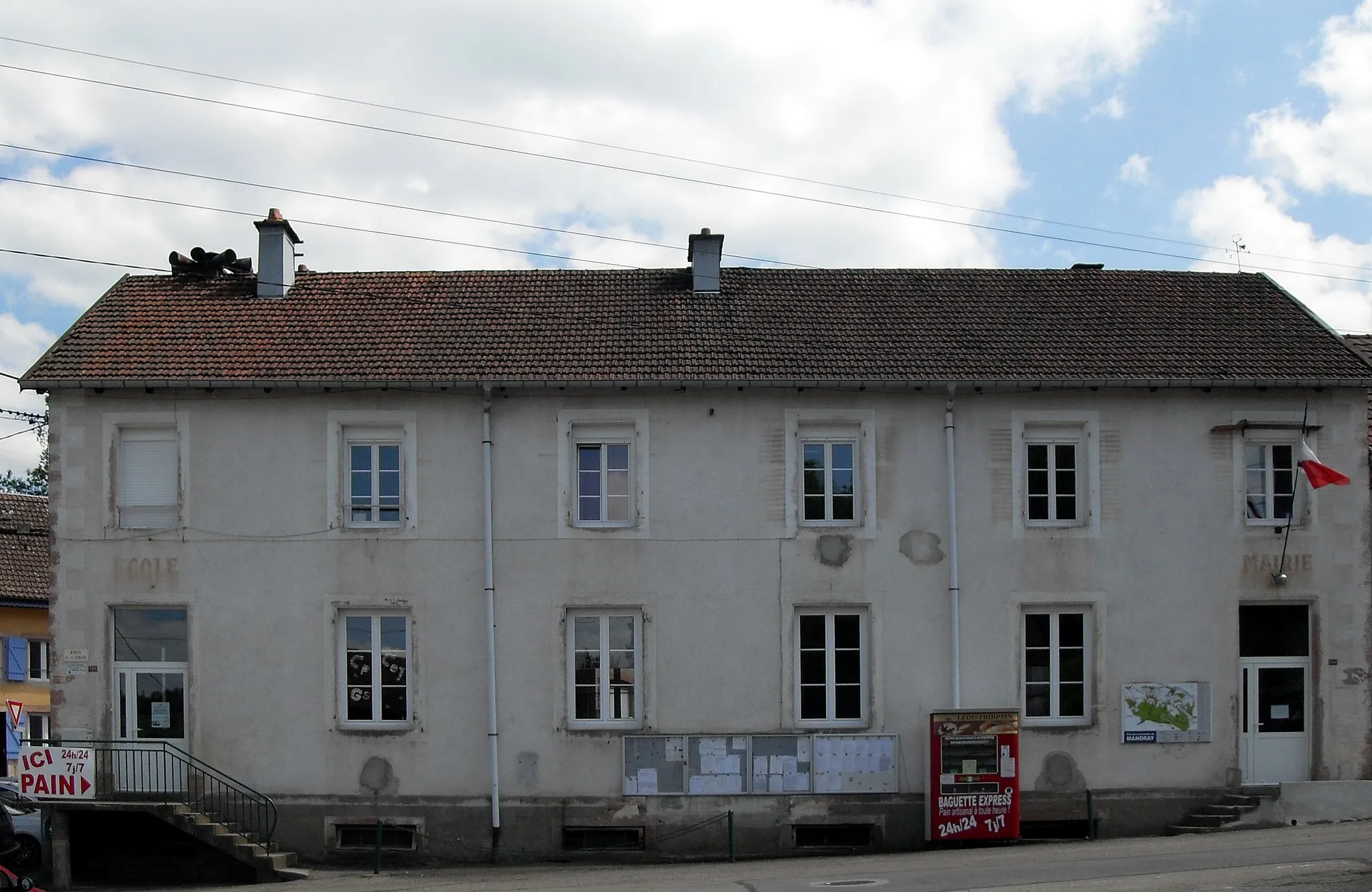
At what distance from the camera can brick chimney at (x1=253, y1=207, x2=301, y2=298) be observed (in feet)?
67.8

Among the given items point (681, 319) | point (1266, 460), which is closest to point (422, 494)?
point (681, 319)

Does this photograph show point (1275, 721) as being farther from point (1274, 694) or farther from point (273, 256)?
point (273, 256)

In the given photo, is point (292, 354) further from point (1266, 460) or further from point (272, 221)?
point (1266, 460)

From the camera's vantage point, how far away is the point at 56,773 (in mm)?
17891

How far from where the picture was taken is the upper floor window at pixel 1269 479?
19.2 metres

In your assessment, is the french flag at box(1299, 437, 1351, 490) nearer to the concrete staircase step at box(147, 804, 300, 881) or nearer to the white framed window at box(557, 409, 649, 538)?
the white framed window at box(557, 409, 649, 538)

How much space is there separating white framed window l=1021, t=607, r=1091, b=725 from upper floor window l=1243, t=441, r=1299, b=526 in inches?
112

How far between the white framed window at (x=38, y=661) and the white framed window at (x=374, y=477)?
20814 mm

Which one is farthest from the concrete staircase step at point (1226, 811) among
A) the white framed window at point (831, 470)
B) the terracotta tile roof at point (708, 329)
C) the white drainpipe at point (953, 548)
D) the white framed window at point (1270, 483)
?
the white framed window at point (831, 470)

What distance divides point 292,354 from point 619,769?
7.33 meters

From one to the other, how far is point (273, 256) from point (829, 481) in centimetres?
906

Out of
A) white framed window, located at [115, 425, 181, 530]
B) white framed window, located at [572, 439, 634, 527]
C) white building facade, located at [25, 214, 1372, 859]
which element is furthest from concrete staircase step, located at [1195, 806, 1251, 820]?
white framed window, located at [115, 425, 181, 530]

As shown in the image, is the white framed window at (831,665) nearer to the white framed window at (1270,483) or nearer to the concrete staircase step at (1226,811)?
the concrete staircase step at (1226,811)

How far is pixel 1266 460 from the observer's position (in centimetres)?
1928
